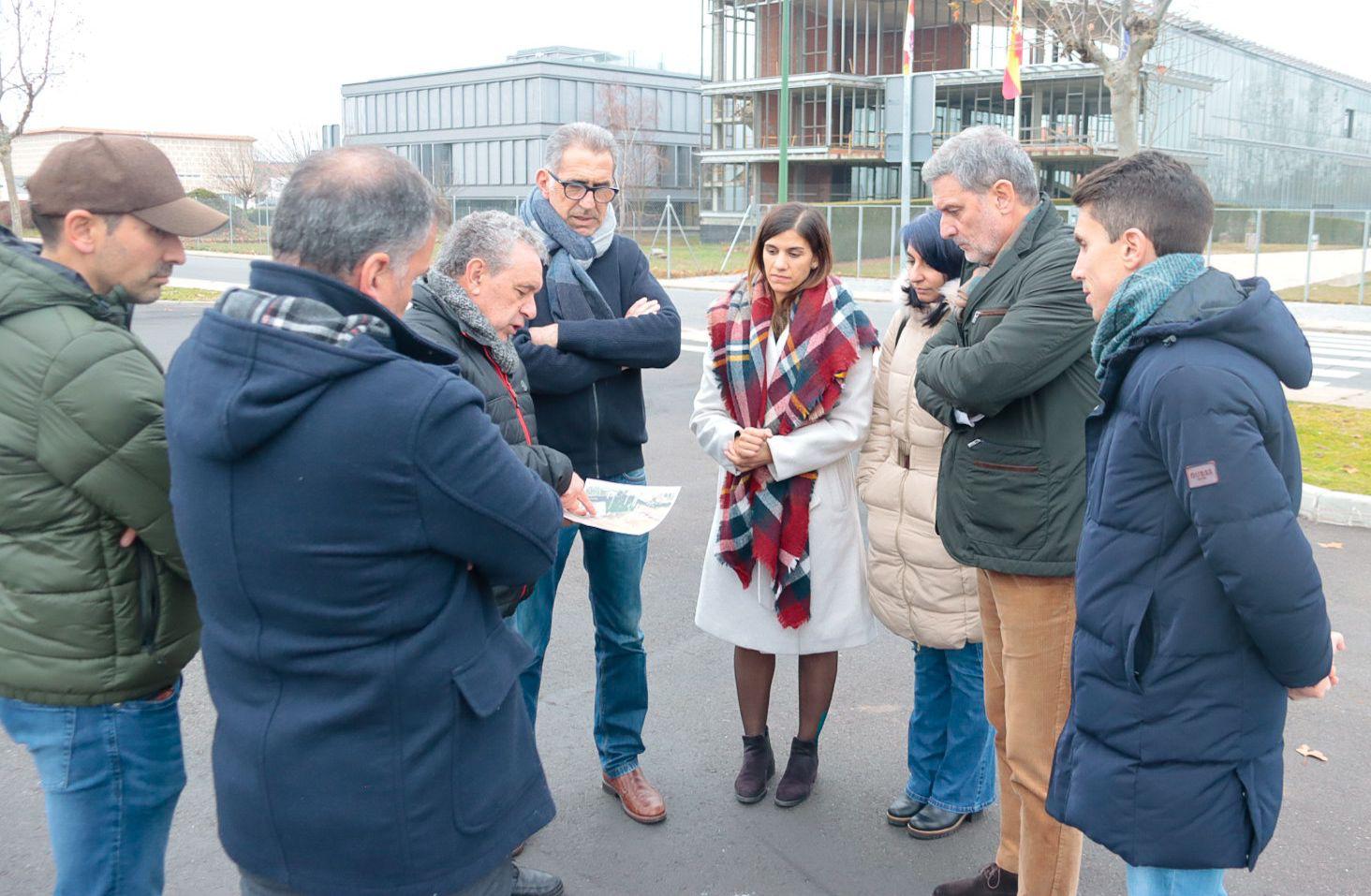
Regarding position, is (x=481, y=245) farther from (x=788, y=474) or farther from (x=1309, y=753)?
(x=1309, y=753)

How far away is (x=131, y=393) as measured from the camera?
7.70ft

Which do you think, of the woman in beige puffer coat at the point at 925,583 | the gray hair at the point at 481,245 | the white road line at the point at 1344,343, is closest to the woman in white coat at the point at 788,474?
the woman in beige puffer coat at the point at 925,583

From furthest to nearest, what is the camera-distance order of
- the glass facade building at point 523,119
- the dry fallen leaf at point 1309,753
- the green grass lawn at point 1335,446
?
the glass facade building at point 523,119, the green grass lawn at point 1335,446, the dry fallen leaf at point 1309,753

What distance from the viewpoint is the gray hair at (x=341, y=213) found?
1.97 meters

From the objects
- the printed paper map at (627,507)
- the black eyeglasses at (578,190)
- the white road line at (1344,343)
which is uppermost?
the black eyeglasses at (578,190)

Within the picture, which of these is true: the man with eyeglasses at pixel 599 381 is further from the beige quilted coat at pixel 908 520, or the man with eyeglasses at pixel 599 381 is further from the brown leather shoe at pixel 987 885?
the brown leather shoe at pixel 987 885

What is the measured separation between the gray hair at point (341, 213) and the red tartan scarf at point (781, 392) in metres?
2.09

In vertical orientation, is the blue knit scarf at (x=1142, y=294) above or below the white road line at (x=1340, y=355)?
above

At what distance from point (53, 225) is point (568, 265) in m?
1.73

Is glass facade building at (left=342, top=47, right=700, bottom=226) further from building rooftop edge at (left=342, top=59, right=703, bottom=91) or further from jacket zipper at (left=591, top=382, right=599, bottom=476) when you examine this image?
jacket zipper at (left=591, top=382, right=599, bottom=476)

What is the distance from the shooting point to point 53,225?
8.18 ft

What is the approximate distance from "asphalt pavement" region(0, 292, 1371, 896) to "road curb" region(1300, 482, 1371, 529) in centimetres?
169

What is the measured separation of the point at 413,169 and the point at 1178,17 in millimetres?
17718

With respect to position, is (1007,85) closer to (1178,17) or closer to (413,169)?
(1178,17)
